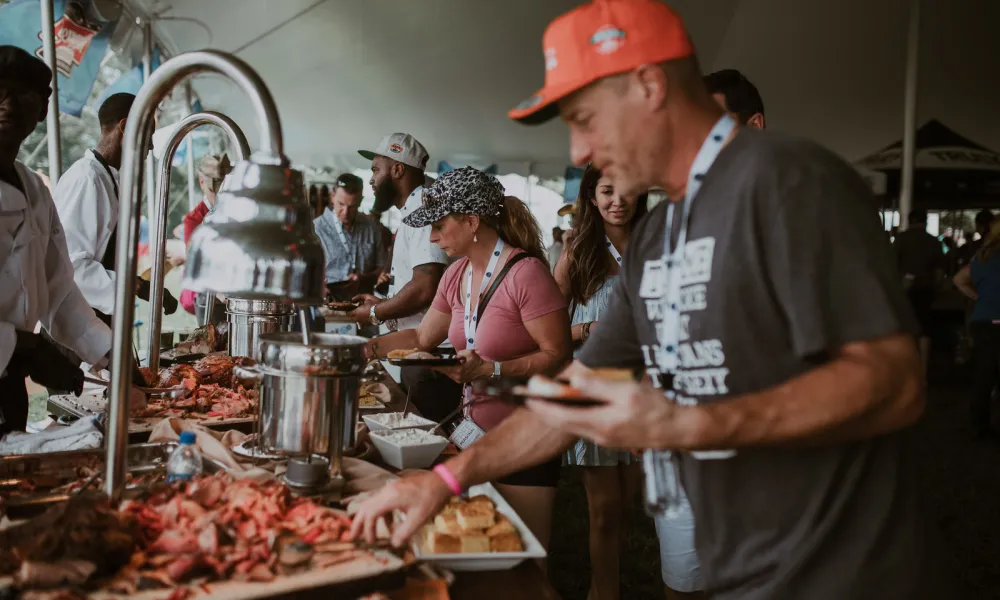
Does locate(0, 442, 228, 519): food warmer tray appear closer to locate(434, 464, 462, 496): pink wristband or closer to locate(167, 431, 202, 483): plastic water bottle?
locate(167, 431, 202, 483): plastic water bottle

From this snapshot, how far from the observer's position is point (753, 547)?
131 centimetres

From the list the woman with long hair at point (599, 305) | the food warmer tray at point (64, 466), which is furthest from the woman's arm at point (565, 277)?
the food warmer tray at point (64, 466)

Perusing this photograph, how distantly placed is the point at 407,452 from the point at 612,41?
3.98 feet

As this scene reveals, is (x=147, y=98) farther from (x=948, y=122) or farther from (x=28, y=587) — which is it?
(x=948, y=122)

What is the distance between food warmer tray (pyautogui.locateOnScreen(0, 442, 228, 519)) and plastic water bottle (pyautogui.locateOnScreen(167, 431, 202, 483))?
0.24 feet

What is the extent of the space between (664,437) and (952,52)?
1324cm

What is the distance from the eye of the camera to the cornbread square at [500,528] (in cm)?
155

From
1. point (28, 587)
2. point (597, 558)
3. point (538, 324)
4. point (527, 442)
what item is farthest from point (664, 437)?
point (597, 558)

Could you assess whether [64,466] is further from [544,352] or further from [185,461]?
[544,352]

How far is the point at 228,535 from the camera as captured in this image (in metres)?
1.38

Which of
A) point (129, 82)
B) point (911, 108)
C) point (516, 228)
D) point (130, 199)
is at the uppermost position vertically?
point (911, 108)

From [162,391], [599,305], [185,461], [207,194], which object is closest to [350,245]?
[207,194]

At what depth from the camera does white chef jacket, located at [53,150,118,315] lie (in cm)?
376

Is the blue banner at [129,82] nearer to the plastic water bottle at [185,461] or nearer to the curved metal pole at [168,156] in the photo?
the curved metal pole at [168,156]
